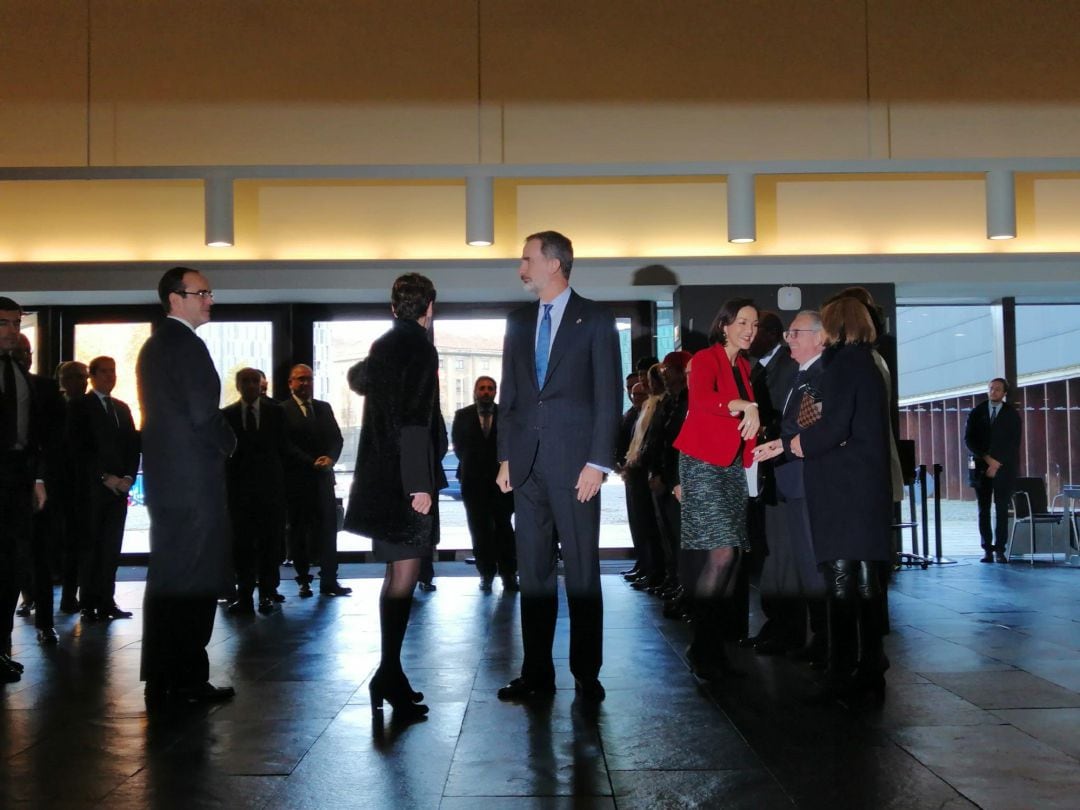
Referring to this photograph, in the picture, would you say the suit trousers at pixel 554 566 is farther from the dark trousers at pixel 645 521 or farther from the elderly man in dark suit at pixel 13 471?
the dark trousers at pixel 645 521

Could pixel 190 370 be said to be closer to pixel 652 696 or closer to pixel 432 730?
pixel 432 730

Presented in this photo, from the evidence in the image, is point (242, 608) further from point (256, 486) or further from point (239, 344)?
point (239, 344)

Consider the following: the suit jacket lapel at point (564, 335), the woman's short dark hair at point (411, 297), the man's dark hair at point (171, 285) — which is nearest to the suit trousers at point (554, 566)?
the suit jacket lapel at point (564, 335)

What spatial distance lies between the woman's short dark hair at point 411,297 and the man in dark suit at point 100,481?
3.29 m

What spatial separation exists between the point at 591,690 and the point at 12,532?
2.45 meters

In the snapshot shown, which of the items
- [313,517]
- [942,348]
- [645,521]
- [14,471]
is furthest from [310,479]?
[942,348]

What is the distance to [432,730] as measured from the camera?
130 inches

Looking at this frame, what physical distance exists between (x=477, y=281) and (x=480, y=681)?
204 inches

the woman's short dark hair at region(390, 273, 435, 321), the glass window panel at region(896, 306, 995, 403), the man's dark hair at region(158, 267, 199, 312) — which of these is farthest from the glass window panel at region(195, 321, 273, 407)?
the woman's short dark hair at region(390, 273, 435, 321)

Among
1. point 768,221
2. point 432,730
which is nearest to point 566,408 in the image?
point 432,730

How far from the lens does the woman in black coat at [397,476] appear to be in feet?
11.4

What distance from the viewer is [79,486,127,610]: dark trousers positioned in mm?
6219

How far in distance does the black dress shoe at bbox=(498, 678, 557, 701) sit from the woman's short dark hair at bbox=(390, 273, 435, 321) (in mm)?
1292

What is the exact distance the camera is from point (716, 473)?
4.07 meters
